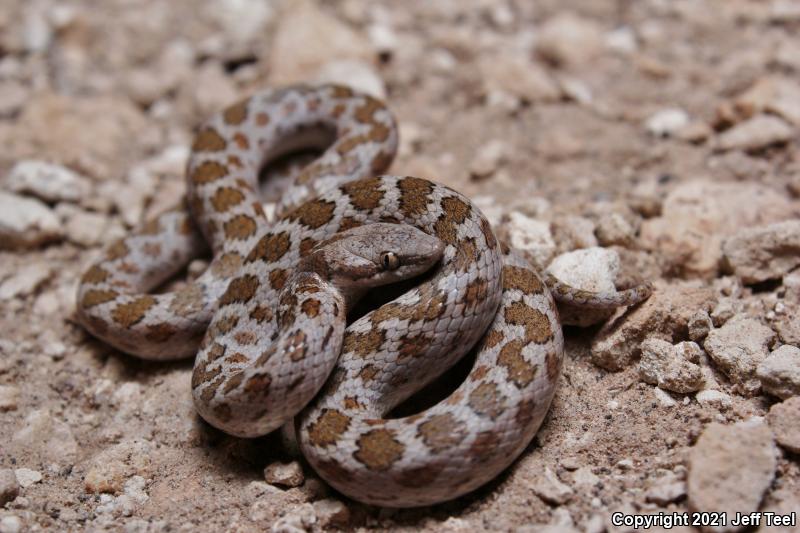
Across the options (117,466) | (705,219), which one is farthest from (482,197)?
(117,466)

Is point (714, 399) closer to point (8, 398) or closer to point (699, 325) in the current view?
point (699, 325)

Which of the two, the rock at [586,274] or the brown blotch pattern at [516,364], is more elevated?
the brown blotch pattern at [516,364]

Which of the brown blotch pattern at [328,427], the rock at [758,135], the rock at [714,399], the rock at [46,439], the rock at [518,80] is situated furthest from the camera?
the rock at [518,80]

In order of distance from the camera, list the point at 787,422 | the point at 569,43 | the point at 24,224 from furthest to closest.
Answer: the point at 569,43, the point at 24,224, the point at 787,422

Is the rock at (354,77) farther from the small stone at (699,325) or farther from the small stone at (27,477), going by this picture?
the small stone at (27,477)

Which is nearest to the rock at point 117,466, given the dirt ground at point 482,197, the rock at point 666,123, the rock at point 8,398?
the dirt ground at point 482,197

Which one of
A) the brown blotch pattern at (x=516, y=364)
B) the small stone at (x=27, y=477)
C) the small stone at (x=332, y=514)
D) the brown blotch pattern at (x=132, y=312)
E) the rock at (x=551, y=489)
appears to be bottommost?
the small stone at (x=27, y=477)

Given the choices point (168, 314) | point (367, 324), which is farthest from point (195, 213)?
point (367, 324)
